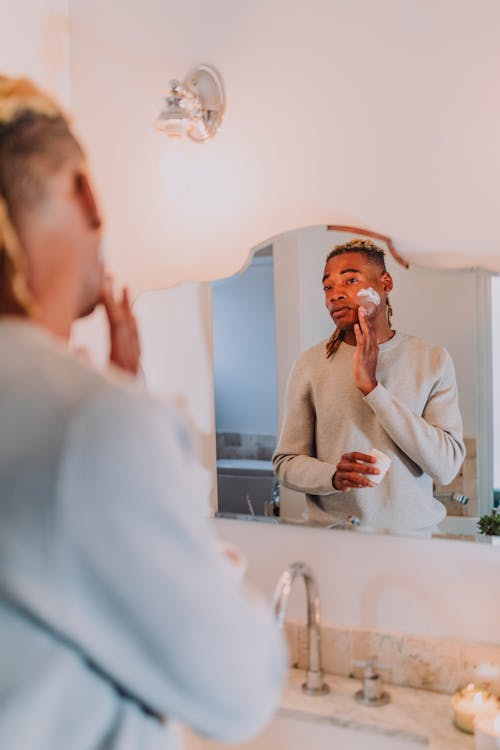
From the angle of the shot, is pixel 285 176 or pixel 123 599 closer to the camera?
pixel 123 599

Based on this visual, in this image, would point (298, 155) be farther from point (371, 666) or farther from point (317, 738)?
point (317, 738)

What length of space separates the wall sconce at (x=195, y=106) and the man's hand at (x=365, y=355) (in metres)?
→ 0.50

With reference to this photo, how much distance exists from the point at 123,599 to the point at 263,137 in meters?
1.24

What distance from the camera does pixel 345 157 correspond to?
1520mm

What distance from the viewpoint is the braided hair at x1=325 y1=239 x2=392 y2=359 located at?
57.8 inches

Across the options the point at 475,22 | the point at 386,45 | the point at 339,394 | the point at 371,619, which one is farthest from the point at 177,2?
the point at 371,619

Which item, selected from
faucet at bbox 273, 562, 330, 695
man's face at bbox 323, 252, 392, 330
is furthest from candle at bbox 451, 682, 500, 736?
man's face at bbox 323, 252, 392, 330

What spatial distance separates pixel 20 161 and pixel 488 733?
111 cm

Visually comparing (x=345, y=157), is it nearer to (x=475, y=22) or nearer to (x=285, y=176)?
(x=285, y=176)

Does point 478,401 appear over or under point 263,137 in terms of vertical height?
under

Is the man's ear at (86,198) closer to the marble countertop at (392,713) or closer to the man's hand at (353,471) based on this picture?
the man's hand at (353,471)

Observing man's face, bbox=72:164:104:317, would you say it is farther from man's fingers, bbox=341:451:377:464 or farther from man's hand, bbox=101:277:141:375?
man's fingers, bbox=341:451:377:464

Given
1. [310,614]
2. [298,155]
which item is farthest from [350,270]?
[310,614]

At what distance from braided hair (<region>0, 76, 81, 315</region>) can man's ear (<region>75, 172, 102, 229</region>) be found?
0.02 meters
